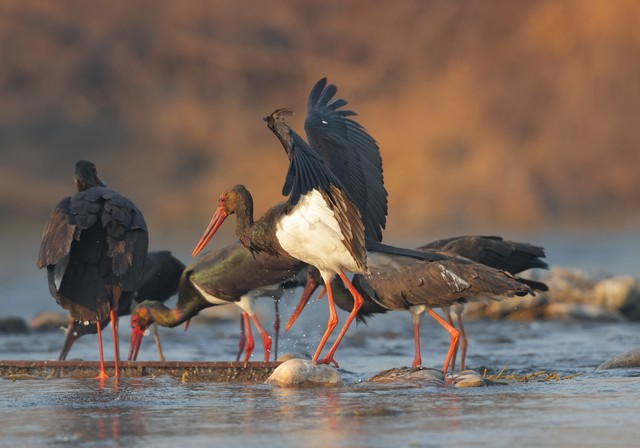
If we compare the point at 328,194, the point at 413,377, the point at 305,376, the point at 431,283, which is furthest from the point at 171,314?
the point at 413,377

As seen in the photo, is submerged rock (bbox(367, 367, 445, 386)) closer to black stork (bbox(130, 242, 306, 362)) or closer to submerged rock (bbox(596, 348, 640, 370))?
submerged rock (bbox(596, 348, 640, 370))

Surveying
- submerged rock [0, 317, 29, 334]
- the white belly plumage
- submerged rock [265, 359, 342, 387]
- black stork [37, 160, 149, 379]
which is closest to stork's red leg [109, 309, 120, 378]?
black stork [37, 160, 149, 379]

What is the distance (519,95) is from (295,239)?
22633 millimetres

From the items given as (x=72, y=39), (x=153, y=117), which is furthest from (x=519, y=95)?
(x=72, y=39)

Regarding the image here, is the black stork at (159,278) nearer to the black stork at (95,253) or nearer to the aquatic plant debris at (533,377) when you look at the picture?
the black stork at (95,253)

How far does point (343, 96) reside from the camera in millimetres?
30703

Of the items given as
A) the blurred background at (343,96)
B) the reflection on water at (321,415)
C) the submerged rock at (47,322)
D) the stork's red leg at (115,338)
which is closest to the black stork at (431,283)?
the reflection on water at (321,415)

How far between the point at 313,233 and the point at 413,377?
1174 mm

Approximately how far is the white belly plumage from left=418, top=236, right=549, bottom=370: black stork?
4.62 feet

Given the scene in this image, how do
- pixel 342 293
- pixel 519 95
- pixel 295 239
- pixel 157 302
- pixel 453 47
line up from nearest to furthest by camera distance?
pixel 295 239
pixel 342 293
pixel 157 302
pixel 519 95
pixel 453 47

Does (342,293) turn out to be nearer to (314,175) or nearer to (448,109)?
(314,175)

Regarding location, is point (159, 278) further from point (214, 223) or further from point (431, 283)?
point (431, 283)

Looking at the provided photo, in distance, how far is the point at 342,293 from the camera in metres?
10.2

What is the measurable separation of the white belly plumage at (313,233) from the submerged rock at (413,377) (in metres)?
0.87
